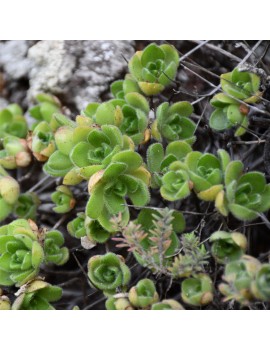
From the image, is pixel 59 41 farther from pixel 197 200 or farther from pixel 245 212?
pixel 245 212

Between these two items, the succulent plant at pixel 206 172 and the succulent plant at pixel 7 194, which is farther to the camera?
the succulent plant at pixel 7 194

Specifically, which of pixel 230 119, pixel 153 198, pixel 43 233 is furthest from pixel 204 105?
pixel 43 233

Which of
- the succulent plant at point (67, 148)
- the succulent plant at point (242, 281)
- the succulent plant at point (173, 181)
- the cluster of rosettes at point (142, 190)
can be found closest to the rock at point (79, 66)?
the cluster of rosettes at point (142, 190)

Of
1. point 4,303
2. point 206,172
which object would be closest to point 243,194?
point 206,172

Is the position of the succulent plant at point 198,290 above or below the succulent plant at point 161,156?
below

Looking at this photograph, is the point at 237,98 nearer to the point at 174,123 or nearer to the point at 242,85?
the point at 242,85

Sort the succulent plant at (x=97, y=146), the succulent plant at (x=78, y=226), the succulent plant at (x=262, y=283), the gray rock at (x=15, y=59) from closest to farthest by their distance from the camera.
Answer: the succulent plant at (x=262, y=283) → the succulent plant at (x=97, y=146) → the succulent plant at (x=78, y=226) → the gray rock at (x=15, y=59)

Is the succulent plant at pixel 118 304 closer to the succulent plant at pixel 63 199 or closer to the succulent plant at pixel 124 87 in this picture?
the succulent plant at pixel 63 199
